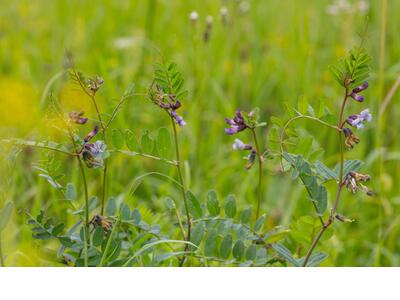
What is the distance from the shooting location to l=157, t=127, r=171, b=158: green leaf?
128 cm

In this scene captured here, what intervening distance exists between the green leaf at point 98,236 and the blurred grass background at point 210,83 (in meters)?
0.24

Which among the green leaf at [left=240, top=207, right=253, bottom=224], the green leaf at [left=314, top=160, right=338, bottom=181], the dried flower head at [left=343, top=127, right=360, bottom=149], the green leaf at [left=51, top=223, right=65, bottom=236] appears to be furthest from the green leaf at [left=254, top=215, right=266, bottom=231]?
the green leaf at [left=51, top=223, right=65, bottom=236]

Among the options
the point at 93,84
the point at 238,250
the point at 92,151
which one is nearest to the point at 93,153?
the point at 92,151

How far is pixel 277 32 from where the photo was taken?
11.5 feet

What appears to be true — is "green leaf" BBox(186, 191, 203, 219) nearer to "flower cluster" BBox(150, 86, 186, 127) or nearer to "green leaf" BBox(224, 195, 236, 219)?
"green leaf" BBox(224, 195, 236, 219)

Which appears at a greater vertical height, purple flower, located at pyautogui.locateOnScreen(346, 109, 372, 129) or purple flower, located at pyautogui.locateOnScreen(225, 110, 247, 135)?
purple flower, located at pyautogui.locateOnScreen(346, 109, 372, 129)

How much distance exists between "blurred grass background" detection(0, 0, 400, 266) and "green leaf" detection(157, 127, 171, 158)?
1.02 ft

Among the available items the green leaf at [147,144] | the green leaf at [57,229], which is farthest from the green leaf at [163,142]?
the green leaf at [57,229]

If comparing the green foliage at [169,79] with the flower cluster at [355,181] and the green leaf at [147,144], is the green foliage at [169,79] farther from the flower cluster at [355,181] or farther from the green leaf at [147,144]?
the flower cluster at [355,181]

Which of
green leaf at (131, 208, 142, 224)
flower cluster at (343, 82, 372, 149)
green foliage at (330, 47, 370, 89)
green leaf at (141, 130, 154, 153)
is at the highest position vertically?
green foliage at (330, 47, 370, 89)

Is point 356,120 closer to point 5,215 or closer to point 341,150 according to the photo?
point 341,150

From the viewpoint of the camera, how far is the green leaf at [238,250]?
4.19 ft

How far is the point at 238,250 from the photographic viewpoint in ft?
4.21
